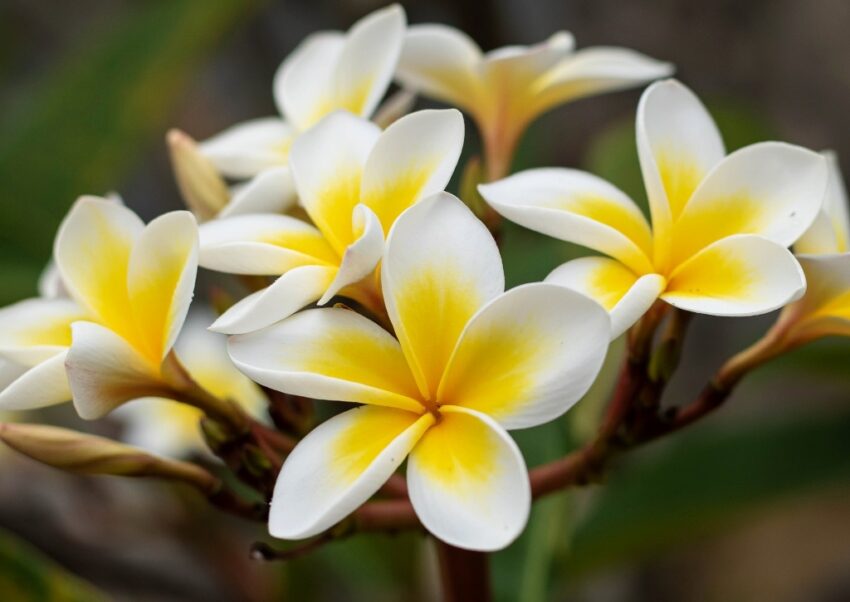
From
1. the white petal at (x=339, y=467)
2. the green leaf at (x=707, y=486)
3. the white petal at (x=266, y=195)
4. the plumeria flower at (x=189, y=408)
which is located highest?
the white petal at (x=266, y=195)

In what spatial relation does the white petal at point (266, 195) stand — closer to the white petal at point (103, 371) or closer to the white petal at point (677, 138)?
the white petal at point (103, 371)

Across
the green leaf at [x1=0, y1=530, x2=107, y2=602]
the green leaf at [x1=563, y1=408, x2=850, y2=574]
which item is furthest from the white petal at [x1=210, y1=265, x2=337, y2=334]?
the green leaf at [x1=563, y1=408, x2=850, y2=574]

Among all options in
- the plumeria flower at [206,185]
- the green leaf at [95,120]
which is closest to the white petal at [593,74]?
the plumeria flower at [206,185]

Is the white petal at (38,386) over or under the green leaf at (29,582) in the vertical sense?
over

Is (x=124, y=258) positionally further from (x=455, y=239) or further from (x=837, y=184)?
(x=837, y=184)

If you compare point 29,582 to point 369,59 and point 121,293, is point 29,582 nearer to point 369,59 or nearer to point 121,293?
point 121,293

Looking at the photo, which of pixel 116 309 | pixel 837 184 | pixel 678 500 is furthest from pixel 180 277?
pixel 678 500

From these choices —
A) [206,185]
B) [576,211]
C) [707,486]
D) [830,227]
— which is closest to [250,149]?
[206,185]
